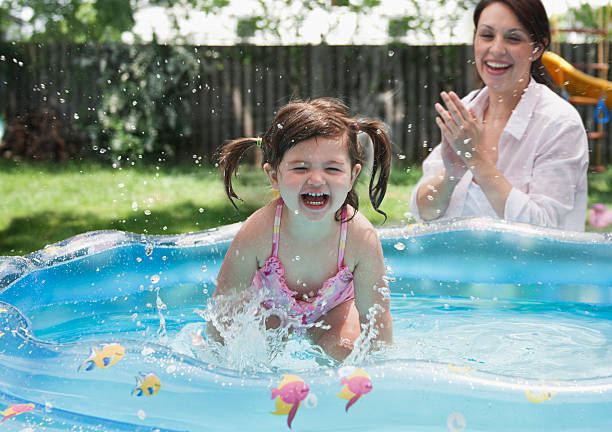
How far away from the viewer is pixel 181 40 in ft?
25.1

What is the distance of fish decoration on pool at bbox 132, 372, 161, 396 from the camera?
68.6 inches

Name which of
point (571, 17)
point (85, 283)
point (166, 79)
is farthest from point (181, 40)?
point (85, 283)

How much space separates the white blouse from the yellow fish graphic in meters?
1.69

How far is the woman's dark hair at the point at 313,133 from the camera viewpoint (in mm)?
2346

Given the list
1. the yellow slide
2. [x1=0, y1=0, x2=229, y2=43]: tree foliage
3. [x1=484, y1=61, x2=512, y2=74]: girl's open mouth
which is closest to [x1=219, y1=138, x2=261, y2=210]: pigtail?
[x1=484, y1=61, x2=512, y2=74]: girl's open mouth

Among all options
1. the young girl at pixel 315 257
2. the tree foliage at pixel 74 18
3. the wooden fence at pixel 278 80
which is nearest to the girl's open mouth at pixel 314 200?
the young girl at pixel 315 257

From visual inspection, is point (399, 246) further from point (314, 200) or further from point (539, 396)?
point (539, 396)

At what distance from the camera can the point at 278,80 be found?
7613 mm

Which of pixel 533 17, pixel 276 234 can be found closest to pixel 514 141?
pixel 533 17

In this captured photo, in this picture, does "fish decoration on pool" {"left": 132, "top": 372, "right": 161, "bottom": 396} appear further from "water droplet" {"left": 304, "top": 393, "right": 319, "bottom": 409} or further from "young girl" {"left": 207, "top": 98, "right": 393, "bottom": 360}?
"young girl" {"left": 207, "top": 98, "right": 393, "bottom": 360}

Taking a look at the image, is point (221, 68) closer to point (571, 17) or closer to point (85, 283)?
point (571, 17)

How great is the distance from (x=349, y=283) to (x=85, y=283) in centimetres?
112

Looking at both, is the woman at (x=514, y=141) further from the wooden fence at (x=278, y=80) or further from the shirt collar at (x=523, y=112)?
the wooden fence at (x=278, y=80)

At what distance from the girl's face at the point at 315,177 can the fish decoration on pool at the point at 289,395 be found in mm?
724
